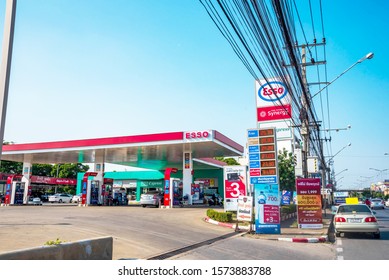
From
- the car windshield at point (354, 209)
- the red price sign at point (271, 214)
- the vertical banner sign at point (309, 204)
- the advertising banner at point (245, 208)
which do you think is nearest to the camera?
the car windshield at point (354, 209)

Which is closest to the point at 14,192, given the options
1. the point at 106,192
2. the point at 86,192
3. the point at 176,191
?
the point at 86,192

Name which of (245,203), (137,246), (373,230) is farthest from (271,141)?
(137,246)

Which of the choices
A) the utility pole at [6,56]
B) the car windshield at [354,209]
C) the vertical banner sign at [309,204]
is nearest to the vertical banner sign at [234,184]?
the vertical banner sign at [309,204]

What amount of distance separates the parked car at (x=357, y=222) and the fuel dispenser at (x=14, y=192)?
31.7 meters

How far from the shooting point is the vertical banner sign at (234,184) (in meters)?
19.0

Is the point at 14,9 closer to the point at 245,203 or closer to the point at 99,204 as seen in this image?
the point at 245,203

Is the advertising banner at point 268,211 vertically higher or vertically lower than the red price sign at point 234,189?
lower

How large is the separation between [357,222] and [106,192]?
26.8 metres

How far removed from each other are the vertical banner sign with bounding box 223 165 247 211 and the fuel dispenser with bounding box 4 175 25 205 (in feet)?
81.5

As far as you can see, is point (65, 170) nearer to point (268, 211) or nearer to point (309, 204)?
point (309, 204)

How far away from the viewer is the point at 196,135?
27828 millimetres

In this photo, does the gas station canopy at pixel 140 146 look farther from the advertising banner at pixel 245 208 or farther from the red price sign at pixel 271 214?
the red price sign at pixel 271 214
